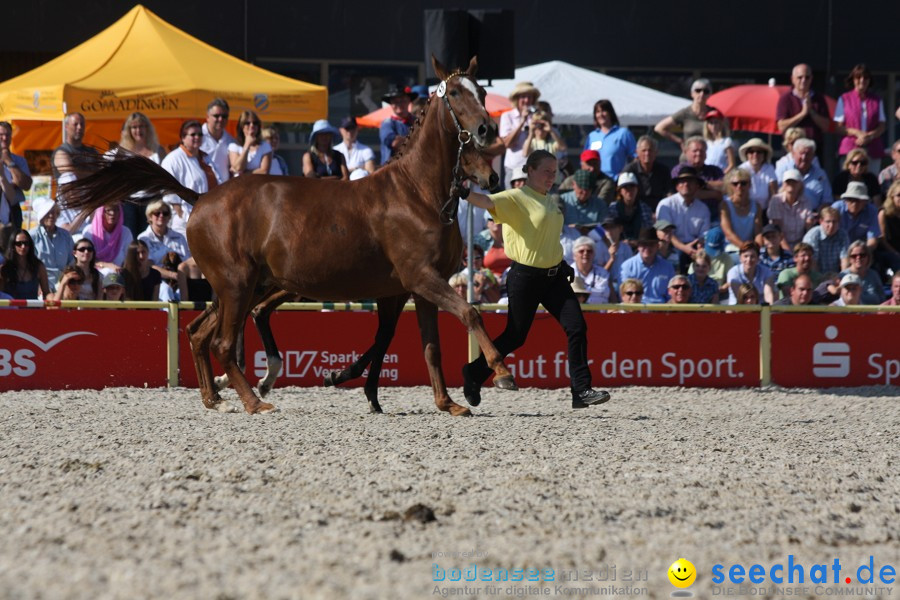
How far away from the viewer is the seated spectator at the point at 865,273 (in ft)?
43.7

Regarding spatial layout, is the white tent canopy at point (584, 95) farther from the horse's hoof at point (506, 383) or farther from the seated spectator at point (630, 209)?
the horse's hoof at point (506, 383)

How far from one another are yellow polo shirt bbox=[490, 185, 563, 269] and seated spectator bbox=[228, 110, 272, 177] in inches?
192

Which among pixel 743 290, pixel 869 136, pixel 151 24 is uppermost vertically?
pixel 151 24

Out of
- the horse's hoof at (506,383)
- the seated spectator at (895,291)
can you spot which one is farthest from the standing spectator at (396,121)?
the horse's hoof at (506,383)

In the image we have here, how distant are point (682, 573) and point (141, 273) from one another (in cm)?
878

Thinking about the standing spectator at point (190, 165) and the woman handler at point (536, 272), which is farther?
the standing spectator at point (190, 165)

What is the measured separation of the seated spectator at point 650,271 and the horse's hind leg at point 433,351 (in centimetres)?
407

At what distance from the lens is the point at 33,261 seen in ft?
40.4

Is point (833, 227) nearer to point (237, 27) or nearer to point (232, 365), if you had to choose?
point (232, 365)

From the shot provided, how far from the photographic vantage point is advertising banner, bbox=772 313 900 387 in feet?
40.7

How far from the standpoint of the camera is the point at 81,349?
11.7m

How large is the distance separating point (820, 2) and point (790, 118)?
18.7ft

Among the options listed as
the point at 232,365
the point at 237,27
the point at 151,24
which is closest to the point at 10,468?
the point at 232,365

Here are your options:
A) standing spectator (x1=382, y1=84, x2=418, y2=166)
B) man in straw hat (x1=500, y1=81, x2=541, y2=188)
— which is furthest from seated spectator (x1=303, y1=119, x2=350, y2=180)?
man in straw hat (x1=500, y1=81, x2=541, y2=188)
